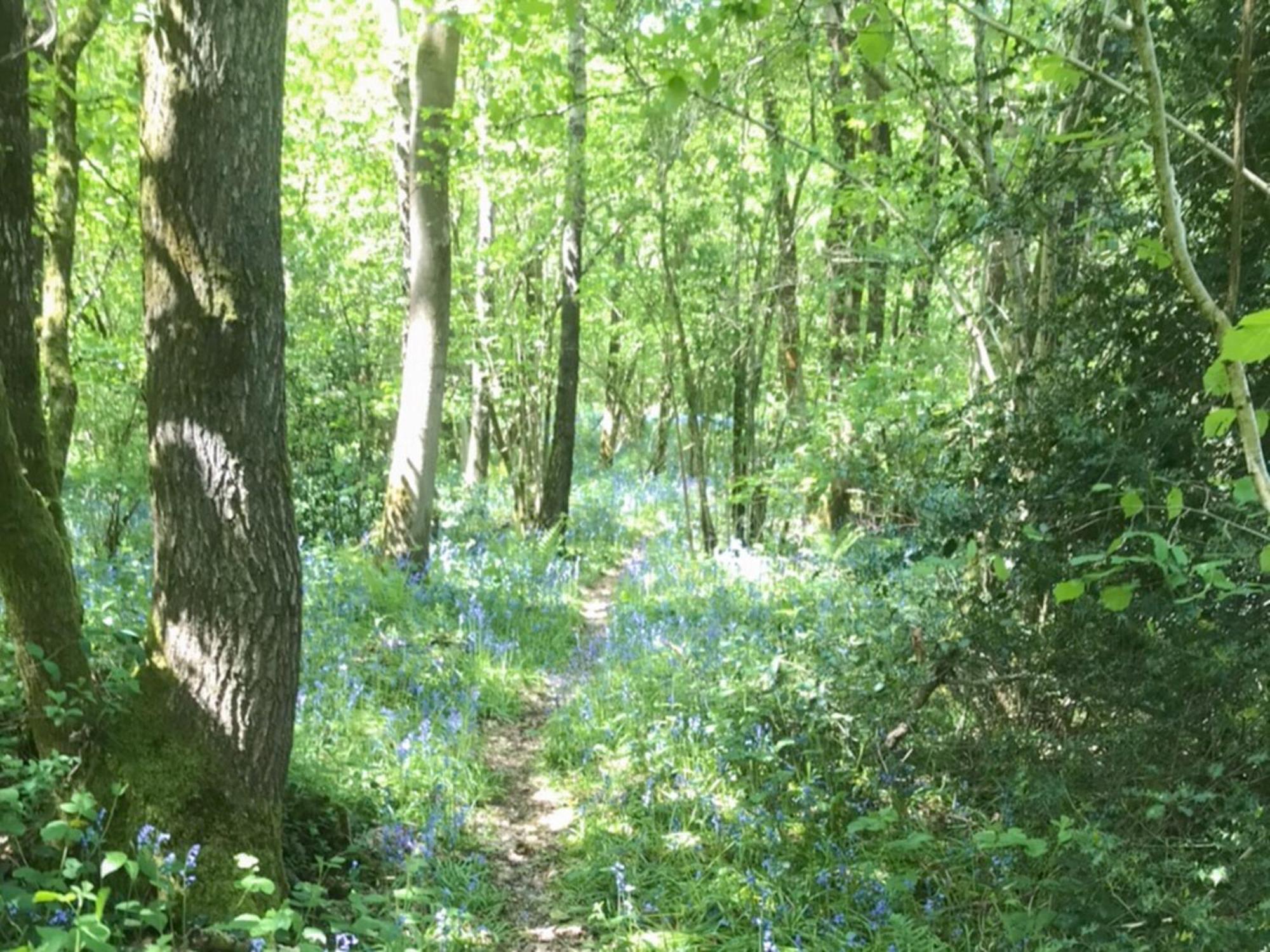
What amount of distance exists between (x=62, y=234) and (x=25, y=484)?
2493mm

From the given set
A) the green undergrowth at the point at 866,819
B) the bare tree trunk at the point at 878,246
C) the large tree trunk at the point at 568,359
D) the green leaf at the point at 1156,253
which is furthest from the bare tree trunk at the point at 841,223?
the large tree trunk at the point at 568,359

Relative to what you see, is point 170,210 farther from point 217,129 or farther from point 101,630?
point 101,630

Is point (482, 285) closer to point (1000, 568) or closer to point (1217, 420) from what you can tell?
point (1000, 568)

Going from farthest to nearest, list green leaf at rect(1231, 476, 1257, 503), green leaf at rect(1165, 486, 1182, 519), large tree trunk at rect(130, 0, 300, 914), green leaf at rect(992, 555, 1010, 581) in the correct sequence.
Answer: large tree trunk at rect(130, 0, 300, 914) < green leaf at rect(992, 555, 1010, 581) < green leaf at rect(1231, 476, 1257, 503) < green leaf at rect(1165, 486, 1182, 519)

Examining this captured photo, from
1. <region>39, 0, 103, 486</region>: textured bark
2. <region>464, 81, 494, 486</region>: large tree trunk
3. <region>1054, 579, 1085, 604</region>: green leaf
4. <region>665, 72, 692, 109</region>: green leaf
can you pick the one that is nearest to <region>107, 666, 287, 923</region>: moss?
<region>39, 0, 103, 486</region>: textured bark

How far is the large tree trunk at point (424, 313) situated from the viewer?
7168 millimetres

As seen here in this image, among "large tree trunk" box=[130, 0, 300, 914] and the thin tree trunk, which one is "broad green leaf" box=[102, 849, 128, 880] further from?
the thin tree trunk

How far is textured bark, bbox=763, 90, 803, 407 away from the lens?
26.3ft

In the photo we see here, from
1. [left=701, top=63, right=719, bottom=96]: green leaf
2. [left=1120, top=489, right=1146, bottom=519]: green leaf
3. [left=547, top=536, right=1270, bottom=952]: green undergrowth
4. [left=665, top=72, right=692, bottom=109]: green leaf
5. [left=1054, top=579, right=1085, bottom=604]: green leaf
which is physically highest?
[left=701, top=63, right=719, bottom=96]: green leaf

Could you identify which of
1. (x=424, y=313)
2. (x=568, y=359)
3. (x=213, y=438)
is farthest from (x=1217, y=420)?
(x=568, y=359)

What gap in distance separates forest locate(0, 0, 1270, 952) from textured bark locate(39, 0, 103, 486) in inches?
1.0

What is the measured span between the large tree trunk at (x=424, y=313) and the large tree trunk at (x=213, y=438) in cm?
416

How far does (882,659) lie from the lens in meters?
4.34

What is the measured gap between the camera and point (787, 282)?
8273mm
